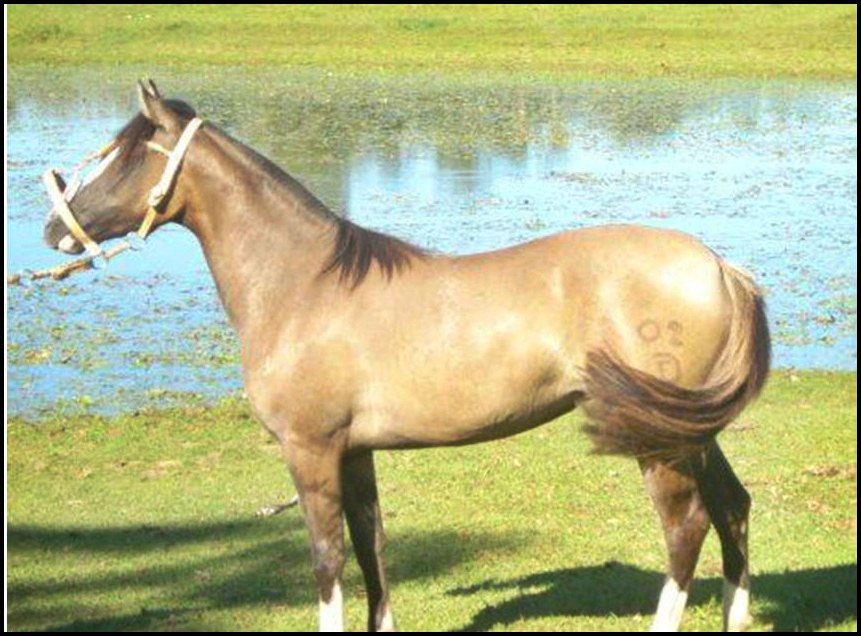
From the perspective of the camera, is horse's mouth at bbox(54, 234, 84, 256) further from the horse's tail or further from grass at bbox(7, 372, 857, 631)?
the horse's tail

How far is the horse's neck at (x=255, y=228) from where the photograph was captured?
6.89m

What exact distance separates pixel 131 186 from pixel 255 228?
529 millimetres

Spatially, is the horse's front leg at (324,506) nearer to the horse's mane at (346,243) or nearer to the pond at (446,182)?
the horse's mane at (346,243)

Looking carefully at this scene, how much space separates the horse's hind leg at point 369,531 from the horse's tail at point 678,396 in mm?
1030

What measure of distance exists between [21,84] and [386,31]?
924cm

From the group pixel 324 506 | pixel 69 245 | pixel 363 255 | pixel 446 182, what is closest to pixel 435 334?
pixel 363 255

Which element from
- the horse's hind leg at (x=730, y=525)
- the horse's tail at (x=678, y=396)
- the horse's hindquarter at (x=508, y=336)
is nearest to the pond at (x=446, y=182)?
the horse's hindquarter at (x=508, y=336)

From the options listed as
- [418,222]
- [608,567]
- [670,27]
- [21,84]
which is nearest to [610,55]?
[670,27]

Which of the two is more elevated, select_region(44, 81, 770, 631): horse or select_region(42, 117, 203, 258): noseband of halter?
select_region(42, 117, 203, 258): noseband of halter

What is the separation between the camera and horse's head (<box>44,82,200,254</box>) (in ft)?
Answer: 22.5

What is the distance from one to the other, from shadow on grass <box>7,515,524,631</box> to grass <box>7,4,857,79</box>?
2835cm

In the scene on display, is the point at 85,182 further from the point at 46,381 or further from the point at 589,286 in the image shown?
the point at 46,381

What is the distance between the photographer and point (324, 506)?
6719mm

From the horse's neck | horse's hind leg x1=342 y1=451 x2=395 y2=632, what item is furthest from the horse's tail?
the horse's neck
